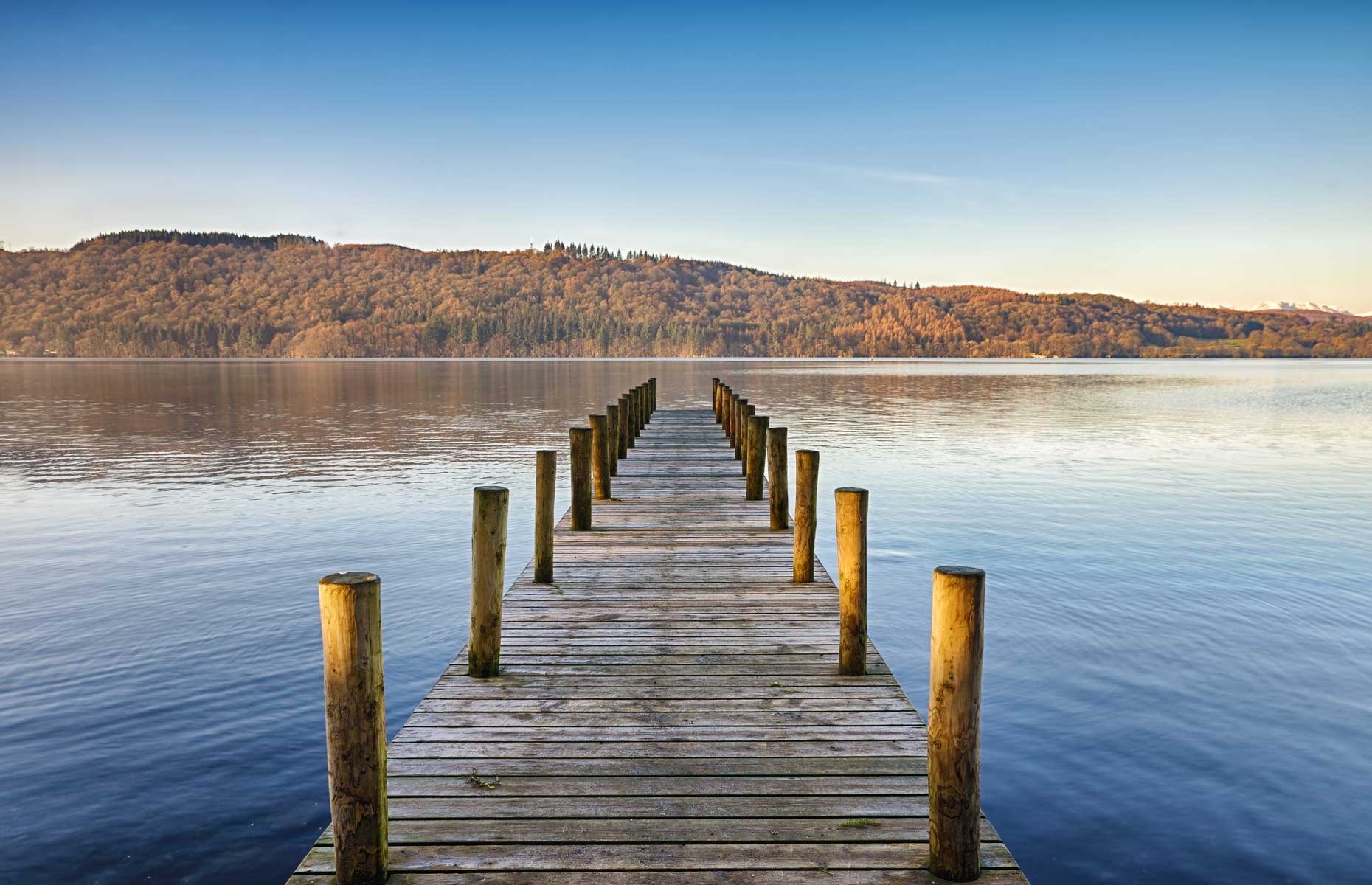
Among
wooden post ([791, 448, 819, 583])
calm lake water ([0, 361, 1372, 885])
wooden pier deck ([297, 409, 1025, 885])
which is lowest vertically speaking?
calm lake water ([0, 361, 1372, 885])

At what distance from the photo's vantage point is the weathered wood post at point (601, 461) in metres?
14.5

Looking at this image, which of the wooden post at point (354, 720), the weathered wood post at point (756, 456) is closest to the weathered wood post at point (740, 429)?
the weathered wood post at point (756, 456)

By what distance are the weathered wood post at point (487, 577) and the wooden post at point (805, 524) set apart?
375 centimetres

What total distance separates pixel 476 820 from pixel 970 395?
7062 cm

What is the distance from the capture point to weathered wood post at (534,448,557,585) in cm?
931

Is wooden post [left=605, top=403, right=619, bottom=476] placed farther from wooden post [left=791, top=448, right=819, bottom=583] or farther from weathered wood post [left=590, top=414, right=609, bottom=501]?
wooden post [left=791, top=448, right=819, bottom=583]

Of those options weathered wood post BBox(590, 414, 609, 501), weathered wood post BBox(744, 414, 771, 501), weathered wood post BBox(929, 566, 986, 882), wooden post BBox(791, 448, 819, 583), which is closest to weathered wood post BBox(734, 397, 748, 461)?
weathered wood post BBox(744, 414, 771, 501)

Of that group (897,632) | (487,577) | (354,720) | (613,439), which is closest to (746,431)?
(613,439)

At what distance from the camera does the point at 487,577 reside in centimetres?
646

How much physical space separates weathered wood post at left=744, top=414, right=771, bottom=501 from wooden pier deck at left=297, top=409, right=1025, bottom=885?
578 centimetres

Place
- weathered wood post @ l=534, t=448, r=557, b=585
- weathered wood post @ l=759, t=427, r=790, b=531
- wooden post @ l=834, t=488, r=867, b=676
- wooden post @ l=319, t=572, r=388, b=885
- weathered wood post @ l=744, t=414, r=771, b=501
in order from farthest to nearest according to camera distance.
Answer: weathered wood post @ l=744, t=414, r=771, b=501
weathered wood post @ l=759, t=427, r=790, b=531
weathered wood post @ l=534, t=448, r=557, b=585
wooden post @ l=834, t=488, r=867, b=676
wooden post @ l=319, t=572, r=388, b=885

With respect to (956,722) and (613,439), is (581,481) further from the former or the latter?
(956,722)

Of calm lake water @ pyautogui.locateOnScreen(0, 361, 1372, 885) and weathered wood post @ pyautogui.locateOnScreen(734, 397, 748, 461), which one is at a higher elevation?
weathered wood post @ pyautogui.locateOnScreen(734, 397, 748, 461)

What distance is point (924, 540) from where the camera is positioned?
18203 millimetres
